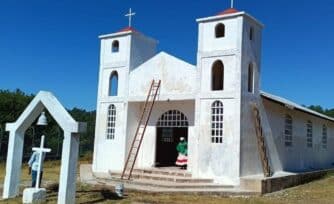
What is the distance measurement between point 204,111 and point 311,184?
5.96m

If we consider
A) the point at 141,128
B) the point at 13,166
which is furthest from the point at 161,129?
the point at 13,166

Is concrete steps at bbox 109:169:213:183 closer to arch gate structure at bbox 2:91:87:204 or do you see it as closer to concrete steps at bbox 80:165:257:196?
concrete steps at bbox 80:165:257:196

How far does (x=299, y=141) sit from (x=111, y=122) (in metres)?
9.47

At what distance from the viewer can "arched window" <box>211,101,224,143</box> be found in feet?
51.3

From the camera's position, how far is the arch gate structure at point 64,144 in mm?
10094

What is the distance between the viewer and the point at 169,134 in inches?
734

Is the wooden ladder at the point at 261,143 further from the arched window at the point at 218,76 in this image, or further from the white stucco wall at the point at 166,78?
the arched window at the point at 218,76

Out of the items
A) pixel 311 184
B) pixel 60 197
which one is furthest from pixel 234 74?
pixel 60 197

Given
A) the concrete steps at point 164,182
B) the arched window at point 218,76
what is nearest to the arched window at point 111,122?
the concrete steps at point 164,182

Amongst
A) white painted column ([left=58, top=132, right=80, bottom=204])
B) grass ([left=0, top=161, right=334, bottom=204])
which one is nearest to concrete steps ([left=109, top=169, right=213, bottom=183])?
grass ([left=0, top=161, right=334, bottom=204])

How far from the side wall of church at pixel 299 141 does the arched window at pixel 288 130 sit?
20 centimetres

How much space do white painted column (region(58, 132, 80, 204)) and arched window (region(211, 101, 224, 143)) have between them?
6765 millimetres

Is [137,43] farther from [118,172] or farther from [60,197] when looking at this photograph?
[60,197]

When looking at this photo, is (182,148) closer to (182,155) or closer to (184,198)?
(182,155)
